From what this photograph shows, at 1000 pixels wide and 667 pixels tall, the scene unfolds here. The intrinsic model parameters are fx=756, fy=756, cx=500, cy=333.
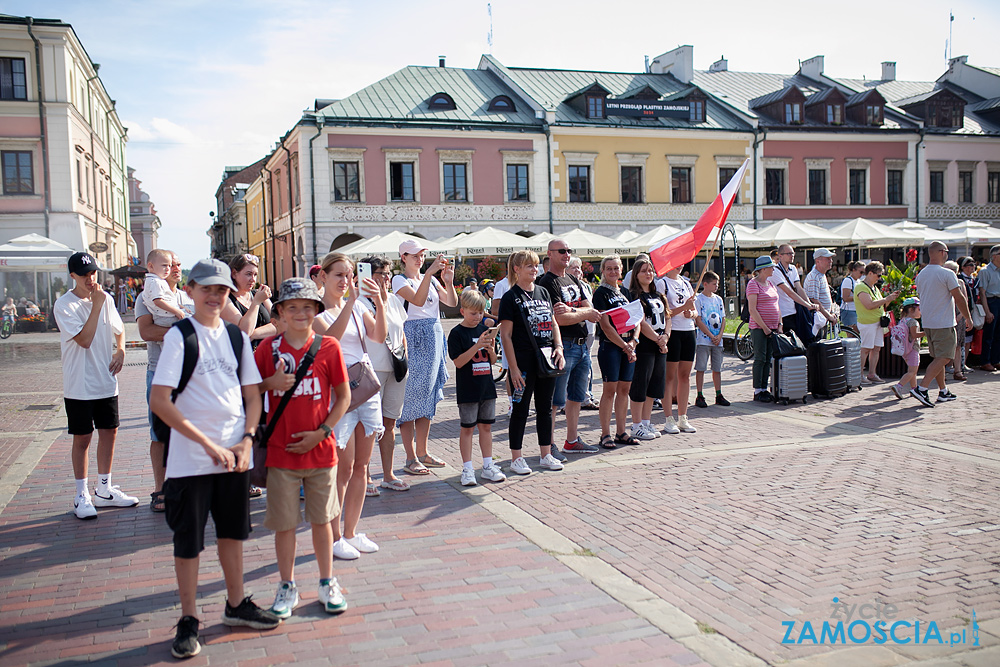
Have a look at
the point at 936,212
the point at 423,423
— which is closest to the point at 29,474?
the point at 423,423

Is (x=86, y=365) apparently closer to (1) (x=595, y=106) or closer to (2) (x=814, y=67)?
(1) (x=595, y=106)

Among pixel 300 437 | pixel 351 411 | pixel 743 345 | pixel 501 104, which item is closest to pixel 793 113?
pixel 501 104

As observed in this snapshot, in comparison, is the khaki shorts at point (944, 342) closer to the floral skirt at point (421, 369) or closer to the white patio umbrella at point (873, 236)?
the floral skirt at point (421, 369)

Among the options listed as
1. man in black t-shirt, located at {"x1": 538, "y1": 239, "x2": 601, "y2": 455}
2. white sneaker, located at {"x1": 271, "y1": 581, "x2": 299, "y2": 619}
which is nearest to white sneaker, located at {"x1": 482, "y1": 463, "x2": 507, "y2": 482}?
man in black t-shirt, located at {"x1": 538, "y1": 239, "x2": 601, "y2": 455}

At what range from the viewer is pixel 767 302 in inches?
390

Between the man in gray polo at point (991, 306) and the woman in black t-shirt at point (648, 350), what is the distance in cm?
741

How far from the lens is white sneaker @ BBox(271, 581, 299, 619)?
379cm

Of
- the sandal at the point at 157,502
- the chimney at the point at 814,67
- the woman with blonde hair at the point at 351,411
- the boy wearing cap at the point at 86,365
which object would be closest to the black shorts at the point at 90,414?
the boy wearing cap at the point at 86,365

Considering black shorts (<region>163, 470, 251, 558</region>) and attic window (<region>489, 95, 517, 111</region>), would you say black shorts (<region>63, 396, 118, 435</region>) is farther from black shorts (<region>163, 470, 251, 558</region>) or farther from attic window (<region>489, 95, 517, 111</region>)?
attic window (<region>489, 95, 517, 111</region>)

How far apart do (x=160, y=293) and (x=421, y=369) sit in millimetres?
2168

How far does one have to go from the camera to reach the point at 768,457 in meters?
7.00

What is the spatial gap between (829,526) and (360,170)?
28.8 meters

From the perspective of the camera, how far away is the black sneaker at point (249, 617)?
369 cm

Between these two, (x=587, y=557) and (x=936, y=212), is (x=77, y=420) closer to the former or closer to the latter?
(x=587, y=557)
